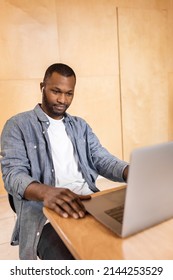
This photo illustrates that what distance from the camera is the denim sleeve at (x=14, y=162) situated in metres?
1.00

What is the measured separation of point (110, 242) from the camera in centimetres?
66

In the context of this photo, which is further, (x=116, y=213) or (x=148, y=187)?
(x=116, y=213)

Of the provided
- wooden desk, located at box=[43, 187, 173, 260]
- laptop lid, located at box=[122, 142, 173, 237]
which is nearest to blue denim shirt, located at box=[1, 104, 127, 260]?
wooden desk, located at box=[43, 187, 173, 260]

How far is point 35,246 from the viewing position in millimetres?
1084

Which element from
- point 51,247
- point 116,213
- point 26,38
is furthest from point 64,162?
point 26,38

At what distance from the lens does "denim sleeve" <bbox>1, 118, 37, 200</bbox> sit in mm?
1002

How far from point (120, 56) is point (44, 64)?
0.99 m

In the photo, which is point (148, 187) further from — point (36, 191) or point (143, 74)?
point (143, 74)

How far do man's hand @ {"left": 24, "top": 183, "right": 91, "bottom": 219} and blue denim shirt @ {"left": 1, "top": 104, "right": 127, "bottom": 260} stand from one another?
109 mm

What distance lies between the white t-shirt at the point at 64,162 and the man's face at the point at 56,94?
6cm

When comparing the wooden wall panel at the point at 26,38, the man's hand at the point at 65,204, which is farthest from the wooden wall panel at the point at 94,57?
the man's hand at the point at 65,204

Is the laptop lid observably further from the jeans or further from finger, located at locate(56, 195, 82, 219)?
the jeans

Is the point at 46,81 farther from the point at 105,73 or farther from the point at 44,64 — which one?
the point at 105,73

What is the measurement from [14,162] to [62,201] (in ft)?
1.30
